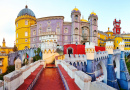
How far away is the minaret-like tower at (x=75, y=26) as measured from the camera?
1131 inches

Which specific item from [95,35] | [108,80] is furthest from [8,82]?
[95,35]

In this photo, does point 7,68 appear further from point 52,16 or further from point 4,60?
point 52,16

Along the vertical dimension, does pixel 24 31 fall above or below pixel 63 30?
above

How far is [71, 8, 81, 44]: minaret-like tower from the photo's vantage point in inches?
1131

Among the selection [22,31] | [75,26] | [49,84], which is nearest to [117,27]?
[75,26]

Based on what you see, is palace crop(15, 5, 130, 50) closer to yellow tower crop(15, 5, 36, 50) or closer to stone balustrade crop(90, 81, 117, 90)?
yellow tower crop(15, 5, 36, 50)

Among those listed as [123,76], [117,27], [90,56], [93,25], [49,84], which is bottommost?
[123,76]

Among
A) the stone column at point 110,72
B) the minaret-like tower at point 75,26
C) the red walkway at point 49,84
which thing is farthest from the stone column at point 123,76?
the red walkway at point 49,84

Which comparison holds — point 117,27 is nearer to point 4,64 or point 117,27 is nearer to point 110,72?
point 110,72

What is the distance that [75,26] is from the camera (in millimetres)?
28922

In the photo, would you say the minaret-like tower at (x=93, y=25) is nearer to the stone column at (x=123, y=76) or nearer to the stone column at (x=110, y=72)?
the stone column at (x=123, y=76)

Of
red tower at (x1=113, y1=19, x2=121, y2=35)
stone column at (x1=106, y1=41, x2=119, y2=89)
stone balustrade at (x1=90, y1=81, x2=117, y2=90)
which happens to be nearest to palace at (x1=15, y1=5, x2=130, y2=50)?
stone column at (x1=106, y1=41, x2=119, y2=89)

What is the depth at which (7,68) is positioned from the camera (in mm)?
24453

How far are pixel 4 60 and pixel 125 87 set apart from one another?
31265mm
